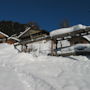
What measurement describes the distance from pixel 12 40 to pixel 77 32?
2403 cm

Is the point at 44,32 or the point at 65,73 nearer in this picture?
the point at 65,73

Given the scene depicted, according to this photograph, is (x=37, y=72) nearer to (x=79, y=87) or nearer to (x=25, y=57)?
(x=79, y=87)

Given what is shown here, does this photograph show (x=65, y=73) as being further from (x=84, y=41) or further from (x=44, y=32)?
(x=44, y=32)

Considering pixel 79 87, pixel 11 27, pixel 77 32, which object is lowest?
pixel 79 87

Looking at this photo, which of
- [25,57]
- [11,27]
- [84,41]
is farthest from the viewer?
[11,27]

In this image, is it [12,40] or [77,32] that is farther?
[12,40]

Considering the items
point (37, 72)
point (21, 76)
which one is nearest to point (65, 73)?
point (37, 72)

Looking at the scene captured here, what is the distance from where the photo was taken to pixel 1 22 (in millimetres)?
64688

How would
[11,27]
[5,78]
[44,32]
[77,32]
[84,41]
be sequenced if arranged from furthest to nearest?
[11,27] → [44,32] → [84,41] → [77,32] → [5,78]

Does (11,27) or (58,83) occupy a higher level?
(11,27)

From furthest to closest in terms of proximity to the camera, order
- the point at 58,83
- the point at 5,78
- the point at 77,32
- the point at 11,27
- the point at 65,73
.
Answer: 1. the point at 11,27
2. the point at 77,32
3. the point at 65,73
4. the point at 5,78
5. the point at 58,83

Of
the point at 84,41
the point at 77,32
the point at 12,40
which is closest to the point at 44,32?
the point at 12,40

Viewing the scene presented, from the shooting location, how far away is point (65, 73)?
609cm

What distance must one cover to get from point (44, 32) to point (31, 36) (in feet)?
10.2
